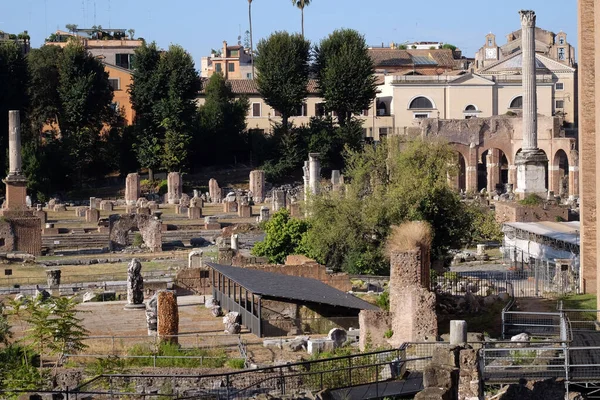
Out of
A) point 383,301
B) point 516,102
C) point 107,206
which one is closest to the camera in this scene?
point 383,301

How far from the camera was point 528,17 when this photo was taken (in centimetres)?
4866

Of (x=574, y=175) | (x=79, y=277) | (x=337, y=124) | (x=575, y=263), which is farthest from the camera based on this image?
(x=337, y=124)

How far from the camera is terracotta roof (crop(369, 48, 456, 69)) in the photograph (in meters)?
90.6

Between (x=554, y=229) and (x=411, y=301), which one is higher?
(x=554, y=229)

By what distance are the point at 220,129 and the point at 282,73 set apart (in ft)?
16.9

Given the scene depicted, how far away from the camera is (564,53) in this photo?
326 feet

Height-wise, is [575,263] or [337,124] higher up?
[337,124]

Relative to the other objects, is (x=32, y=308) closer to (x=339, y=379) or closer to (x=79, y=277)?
(x=339, y=379)

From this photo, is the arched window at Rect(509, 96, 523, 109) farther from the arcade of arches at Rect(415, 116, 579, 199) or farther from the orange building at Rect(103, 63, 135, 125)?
the orange building at Rect(103, 63, 135, 125)

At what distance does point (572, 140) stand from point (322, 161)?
13083mm

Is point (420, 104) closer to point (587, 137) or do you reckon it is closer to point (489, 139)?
point (489, 139)

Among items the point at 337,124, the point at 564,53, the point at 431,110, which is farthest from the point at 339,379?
the point at 564,53

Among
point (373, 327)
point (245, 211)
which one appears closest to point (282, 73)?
point (245, 211)

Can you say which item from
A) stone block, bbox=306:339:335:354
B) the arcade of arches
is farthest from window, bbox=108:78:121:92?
stone block, bbox=306:339:335:354
